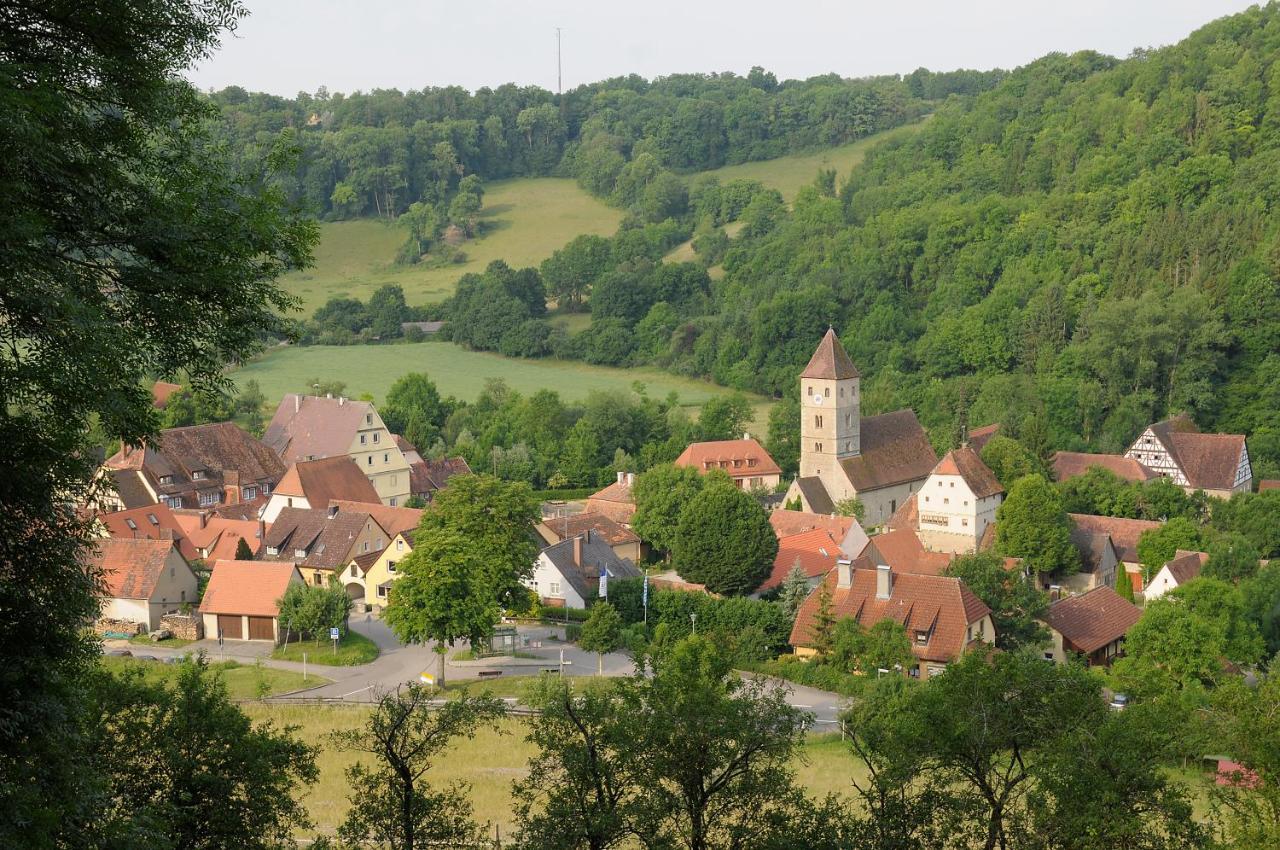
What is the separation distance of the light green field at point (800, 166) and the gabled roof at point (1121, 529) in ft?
259

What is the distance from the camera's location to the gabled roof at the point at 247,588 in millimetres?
39344

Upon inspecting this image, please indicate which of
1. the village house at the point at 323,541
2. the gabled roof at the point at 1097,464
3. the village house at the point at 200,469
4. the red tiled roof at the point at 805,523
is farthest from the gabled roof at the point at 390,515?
the gabled roof at the point at 1097,464

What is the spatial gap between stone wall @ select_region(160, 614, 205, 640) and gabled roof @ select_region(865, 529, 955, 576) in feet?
63.9

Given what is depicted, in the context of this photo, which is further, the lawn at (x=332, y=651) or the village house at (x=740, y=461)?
the village house at (x=740, y=461)

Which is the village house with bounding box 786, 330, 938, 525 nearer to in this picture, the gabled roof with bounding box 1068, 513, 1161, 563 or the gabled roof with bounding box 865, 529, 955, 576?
the gabled roof with bounding box 865, 529, 955, 576

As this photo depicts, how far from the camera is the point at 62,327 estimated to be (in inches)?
395

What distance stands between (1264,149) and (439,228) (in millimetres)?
61162

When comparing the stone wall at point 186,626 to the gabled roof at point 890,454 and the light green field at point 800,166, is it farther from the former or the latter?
the light green field at point 800,166

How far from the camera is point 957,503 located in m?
51.1

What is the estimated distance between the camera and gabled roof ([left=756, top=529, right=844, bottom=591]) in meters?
44.7

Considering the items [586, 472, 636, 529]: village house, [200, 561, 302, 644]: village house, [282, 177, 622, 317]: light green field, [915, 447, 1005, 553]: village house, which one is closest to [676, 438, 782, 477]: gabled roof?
[586, 472, 636, 529]: village house

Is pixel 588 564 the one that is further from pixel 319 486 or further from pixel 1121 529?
pixel 1121 529

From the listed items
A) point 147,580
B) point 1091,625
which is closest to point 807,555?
point 1091,625

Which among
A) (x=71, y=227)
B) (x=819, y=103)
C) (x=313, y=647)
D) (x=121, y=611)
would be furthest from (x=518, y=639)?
(x=819, y=103)
